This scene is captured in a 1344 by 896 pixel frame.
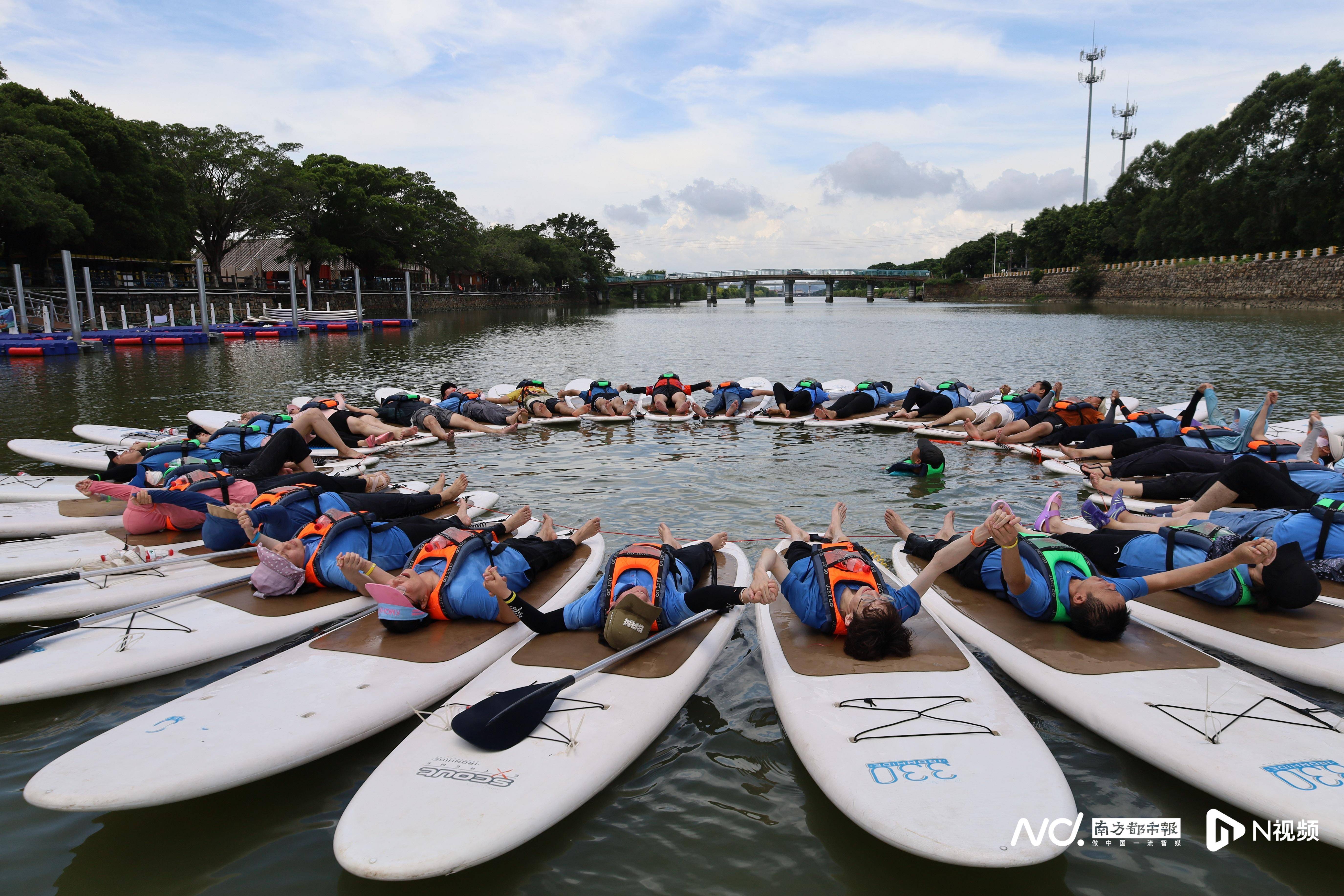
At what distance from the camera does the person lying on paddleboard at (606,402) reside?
15.7 m

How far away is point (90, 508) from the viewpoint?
857 centimetres

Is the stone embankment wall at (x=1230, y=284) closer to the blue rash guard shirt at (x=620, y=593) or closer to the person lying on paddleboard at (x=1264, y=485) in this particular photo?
the person lying on paddleboard at (x=1264, y=485)

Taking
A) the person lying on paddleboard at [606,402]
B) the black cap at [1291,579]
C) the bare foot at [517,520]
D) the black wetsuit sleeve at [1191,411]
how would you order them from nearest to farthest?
1. the black cap at [1291,579]
2. the bare foot at [517,520]
3. the black wetsuit sleeve at [1191,411]
4. the person lying on paddleboard at [606,402]

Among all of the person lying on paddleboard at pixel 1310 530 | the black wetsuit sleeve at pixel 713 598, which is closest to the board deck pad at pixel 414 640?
the black wetsuit sleeve at pixel 713 598

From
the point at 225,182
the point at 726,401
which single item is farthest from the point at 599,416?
the point at 225,182

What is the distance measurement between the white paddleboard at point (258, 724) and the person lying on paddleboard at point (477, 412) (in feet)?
31.2

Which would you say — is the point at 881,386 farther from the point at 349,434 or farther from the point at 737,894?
the point at 737,894

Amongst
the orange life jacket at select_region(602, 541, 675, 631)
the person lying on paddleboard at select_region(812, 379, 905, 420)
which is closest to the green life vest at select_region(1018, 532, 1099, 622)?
the orange life jacket at select_region(602, 541, 675, 631)

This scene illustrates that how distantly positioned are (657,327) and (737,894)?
5651 centimetres

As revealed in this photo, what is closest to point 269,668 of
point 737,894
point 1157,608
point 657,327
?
point 737,894

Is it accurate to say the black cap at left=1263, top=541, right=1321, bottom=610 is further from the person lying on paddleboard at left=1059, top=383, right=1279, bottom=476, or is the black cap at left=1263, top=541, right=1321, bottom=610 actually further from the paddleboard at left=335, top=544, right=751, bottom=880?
the paddleboard at left=335, top=544, right=751, bottom=880

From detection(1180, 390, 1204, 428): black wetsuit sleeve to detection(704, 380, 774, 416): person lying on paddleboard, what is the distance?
7.48 metres

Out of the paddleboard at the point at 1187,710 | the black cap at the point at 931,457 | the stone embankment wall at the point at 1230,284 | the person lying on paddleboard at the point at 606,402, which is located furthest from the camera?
the stone embankment wall at the point at 1230,284

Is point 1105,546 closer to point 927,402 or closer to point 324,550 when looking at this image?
point 324,550
